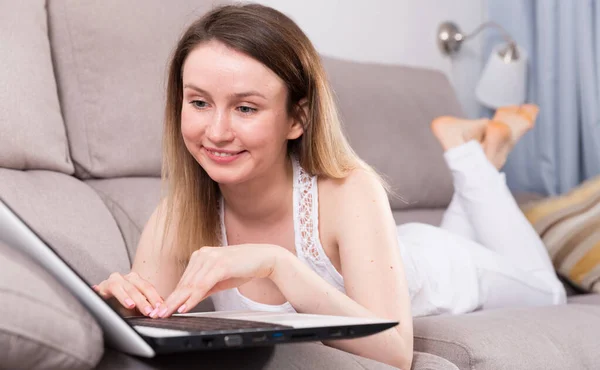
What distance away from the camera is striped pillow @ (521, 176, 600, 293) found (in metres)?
1.97

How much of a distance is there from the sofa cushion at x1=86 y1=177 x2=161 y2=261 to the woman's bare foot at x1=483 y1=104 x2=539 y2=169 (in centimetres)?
97

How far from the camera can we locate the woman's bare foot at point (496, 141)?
2.20m

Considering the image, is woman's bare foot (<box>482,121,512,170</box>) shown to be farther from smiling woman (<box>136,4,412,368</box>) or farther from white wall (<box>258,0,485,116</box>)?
smiling woman (<box>136,4,412,368</box>)

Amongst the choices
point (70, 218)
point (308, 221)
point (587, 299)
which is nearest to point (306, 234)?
point (308, 221)

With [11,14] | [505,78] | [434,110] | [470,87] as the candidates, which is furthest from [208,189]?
[470,87]

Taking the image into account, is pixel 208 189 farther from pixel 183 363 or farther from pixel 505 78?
pixel 505 78

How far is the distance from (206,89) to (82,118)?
562mm

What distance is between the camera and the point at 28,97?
4.95 ft

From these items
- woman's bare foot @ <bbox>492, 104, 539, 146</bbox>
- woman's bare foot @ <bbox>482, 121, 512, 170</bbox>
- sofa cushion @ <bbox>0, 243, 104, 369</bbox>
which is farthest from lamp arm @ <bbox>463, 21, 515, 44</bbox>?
sofa cushion @ <bbox>0, 243, 104, 369</bbox>

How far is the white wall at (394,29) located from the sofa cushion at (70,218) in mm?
1070

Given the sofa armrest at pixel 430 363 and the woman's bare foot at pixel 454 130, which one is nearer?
the sofa armrest at pixel 430 363

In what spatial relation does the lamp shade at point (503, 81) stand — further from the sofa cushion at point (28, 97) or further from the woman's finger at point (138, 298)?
the woman's finger at point (138, 298)

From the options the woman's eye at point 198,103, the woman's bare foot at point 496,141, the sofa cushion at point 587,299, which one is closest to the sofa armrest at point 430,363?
the woman's eye at point 198,103

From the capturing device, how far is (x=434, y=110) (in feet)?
7.80
